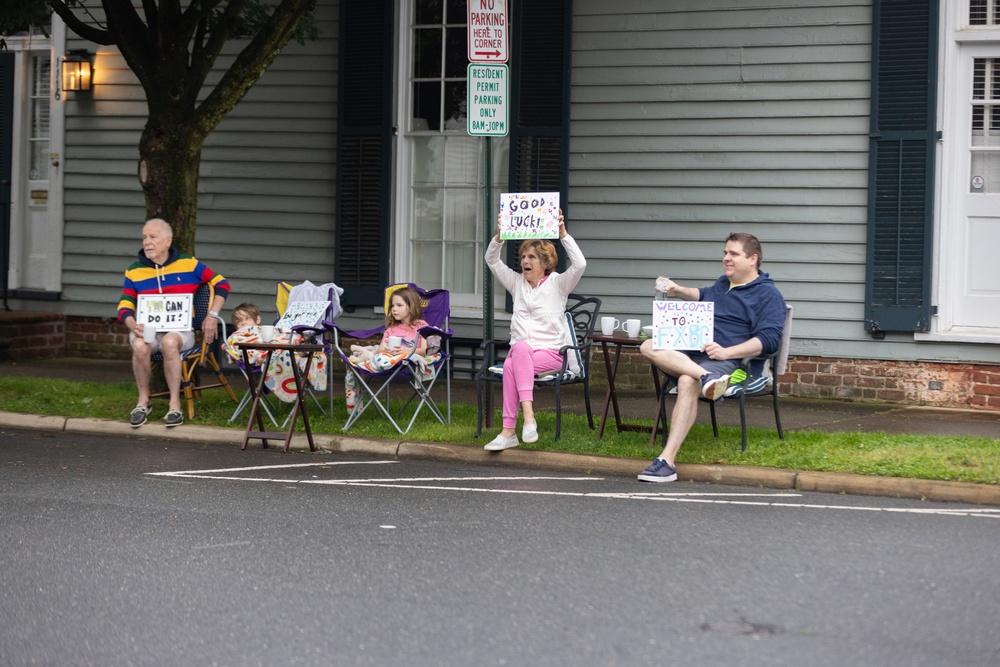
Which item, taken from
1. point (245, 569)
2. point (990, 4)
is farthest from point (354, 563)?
point (990, 4)

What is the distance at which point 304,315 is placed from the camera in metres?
9.55

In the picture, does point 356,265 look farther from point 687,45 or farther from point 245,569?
point 245,569

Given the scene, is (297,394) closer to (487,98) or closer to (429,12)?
(487,98)

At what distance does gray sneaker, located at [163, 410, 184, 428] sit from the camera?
9523mm

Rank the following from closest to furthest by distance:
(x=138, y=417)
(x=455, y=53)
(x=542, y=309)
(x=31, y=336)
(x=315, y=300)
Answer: (x=542, y=309) < (x=138, y=417) < (x=315, y=300) < (x=455, y=53) < (x=31, y=336)

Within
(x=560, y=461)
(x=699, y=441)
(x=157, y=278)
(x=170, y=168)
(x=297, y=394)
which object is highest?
(x=170, y=168)

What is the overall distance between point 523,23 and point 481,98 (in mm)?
3042

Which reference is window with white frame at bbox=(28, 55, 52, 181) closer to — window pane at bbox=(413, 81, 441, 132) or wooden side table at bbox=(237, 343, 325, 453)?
window pane at bbox=(413, 81, 441, 132)

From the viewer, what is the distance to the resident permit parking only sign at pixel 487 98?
8.93m

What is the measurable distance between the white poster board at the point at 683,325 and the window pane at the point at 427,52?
16.9 ft

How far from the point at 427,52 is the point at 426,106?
502mm

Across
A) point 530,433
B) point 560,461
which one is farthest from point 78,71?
point 560,461

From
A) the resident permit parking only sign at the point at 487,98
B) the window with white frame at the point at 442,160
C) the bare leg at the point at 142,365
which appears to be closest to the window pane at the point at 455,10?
the window with white frame at the point at 442,160

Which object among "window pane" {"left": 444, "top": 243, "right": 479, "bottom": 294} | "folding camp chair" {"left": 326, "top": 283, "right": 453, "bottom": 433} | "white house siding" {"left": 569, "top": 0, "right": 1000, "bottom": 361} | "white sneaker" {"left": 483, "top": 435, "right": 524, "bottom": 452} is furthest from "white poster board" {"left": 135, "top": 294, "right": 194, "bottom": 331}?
"white house siding" {"left": 569, "top": 0, "right": 1000, "bottom": 361}
